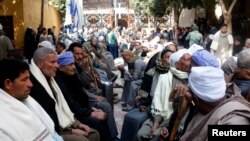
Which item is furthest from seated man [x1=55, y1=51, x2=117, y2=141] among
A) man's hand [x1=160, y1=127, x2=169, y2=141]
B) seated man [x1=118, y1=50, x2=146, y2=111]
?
seated man [x1=118, y1=50, x2=146, y2=111]

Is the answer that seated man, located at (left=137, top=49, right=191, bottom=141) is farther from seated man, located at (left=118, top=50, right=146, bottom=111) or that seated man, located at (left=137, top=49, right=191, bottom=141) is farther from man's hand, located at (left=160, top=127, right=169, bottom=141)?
seated man, located at (left=118, top=50, right=146, bottom=111)

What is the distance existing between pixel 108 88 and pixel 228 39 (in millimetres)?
5908

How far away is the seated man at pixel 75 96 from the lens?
5.16m

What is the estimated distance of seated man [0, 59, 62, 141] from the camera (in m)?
3.12

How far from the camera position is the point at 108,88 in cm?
772

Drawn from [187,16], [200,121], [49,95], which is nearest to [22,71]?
[49,95]

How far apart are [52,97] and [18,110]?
1.14 metres

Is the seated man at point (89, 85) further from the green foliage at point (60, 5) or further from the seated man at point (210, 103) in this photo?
the green foliage at point (60, 5)

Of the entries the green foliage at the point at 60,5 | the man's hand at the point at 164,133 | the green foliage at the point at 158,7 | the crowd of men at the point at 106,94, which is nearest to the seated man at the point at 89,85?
the crowd of men at the point at 106,94

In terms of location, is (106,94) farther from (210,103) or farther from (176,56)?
(210,103)

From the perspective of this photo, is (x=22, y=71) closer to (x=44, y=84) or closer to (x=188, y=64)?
(x=44, y=84)

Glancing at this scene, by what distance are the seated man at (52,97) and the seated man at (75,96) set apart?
342 mm

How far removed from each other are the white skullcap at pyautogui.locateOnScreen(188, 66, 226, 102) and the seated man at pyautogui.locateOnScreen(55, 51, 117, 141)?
7.80 feet

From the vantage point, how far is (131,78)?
8.50 metres
